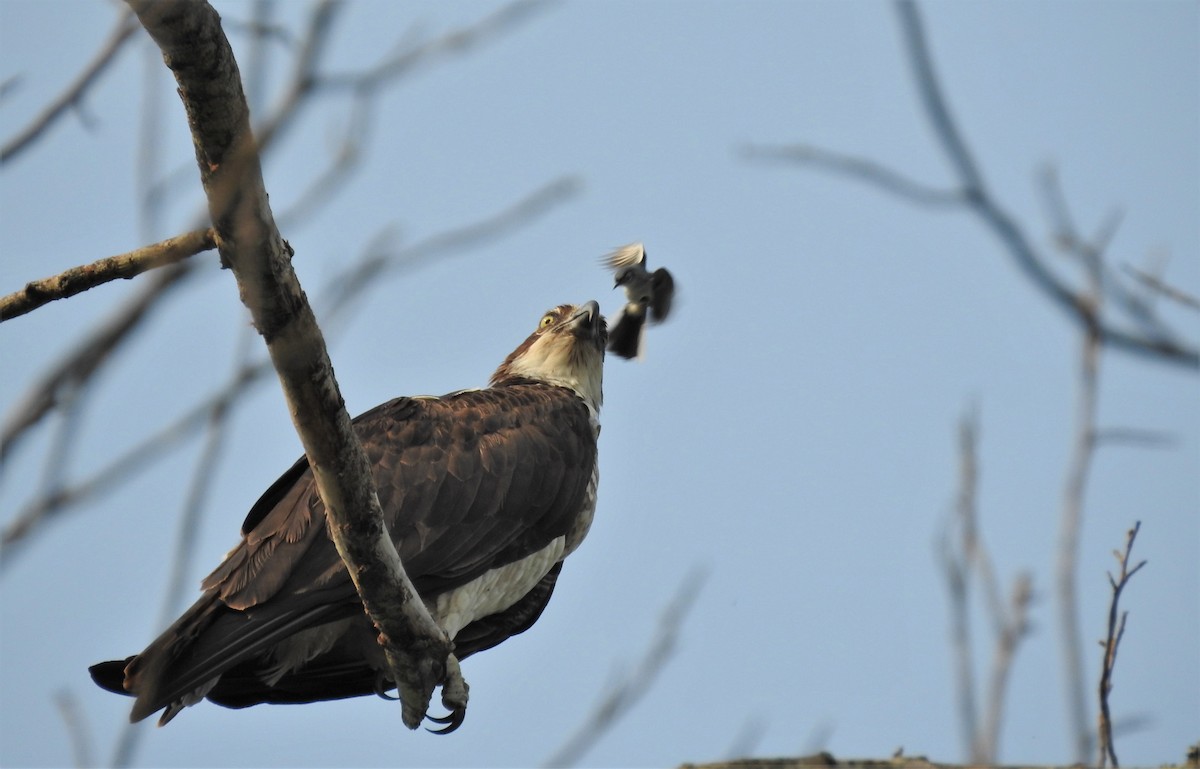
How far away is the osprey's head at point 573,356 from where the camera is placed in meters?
8.13

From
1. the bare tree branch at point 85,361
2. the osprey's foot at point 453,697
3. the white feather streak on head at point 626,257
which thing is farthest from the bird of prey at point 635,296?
the bare tree branch at point 85,361

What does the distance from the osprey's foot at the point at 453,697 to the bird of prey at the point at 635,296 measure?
3061mm

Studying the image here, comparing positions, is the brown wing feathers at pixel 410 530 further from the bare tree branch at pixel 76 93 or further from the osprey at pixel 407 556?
the bare tree branch at pixel 76 93

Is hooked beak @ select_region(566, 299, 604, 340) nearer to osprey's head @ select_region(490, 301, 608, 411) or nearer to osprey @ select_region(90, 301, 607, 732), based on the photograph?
osprey's head @ select_region(490, 301, 608, 411)

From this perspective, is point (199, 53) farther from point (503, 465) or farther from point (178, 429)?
point (503, 465)

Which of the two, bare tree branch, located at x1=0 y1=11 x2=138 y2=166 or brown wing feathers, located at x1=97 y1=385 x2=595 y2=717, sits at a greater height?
bare tree branch, located at x1=0 y1=11 x2=138 y2=166

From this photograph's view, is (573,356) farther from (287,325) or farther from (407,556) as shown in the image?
(287,325)

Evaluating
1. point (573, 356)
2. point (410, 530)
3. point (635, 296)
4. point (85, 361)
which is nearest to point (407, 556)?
point (410, 530)

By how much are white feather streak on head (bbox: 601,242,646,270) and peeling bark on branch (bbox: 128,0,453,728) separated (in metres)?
3.26

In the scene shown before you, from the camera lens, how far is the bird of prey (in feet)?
27.0

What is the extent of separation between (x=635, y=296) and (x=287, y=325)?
4622 mm

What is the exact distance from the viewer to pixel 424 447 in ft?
21.8

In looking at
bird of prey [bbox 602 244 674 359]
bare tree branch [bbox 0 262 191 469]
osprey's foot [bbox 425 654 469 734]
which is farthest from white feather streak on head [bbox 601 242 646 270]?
bare tree branch [bbox 0 262 191 469]

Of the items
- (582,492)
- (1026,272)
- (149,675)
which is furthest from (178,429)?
(582,492)
